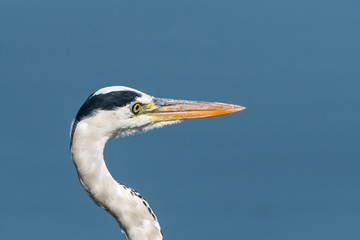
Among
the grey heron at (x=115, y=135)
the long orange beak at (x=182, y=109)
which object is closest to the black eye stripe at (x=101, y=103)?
the grey heron at (x=115, y=135)

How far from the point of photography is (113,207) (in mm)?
3328

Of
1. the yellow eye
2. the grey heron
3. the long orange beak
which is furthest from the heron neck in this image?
the long orange beak

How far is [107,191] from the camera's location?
3289 millimetres

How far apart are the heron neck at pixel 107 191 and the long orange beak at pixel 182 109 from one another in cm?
33

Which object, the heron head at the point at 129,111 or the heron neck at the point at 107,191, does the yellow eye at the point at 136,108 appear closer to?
the heron head at the point at 129,111

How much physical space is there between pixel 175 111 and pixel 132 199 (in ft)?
1.54

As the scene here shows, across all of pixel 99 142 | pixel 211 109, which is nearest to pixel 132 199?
pixel 99 142

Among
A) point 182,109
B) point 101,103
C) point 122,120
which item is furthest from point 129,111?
point 182,109

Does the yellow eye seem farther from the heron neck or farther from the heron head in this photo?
the heron neck

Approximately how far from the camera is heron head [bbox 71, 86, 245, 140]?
10.5 feet

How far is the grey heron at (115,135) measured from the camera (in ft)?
10.5

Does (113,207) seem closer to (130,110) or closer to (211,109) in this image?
(130,110)

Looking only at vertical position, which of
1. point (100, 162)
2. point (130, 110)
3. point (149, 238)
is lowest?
point (149, 238)

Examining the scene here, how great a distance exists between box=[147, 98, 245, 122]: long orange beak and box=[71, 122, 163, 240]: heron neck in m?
0.33
